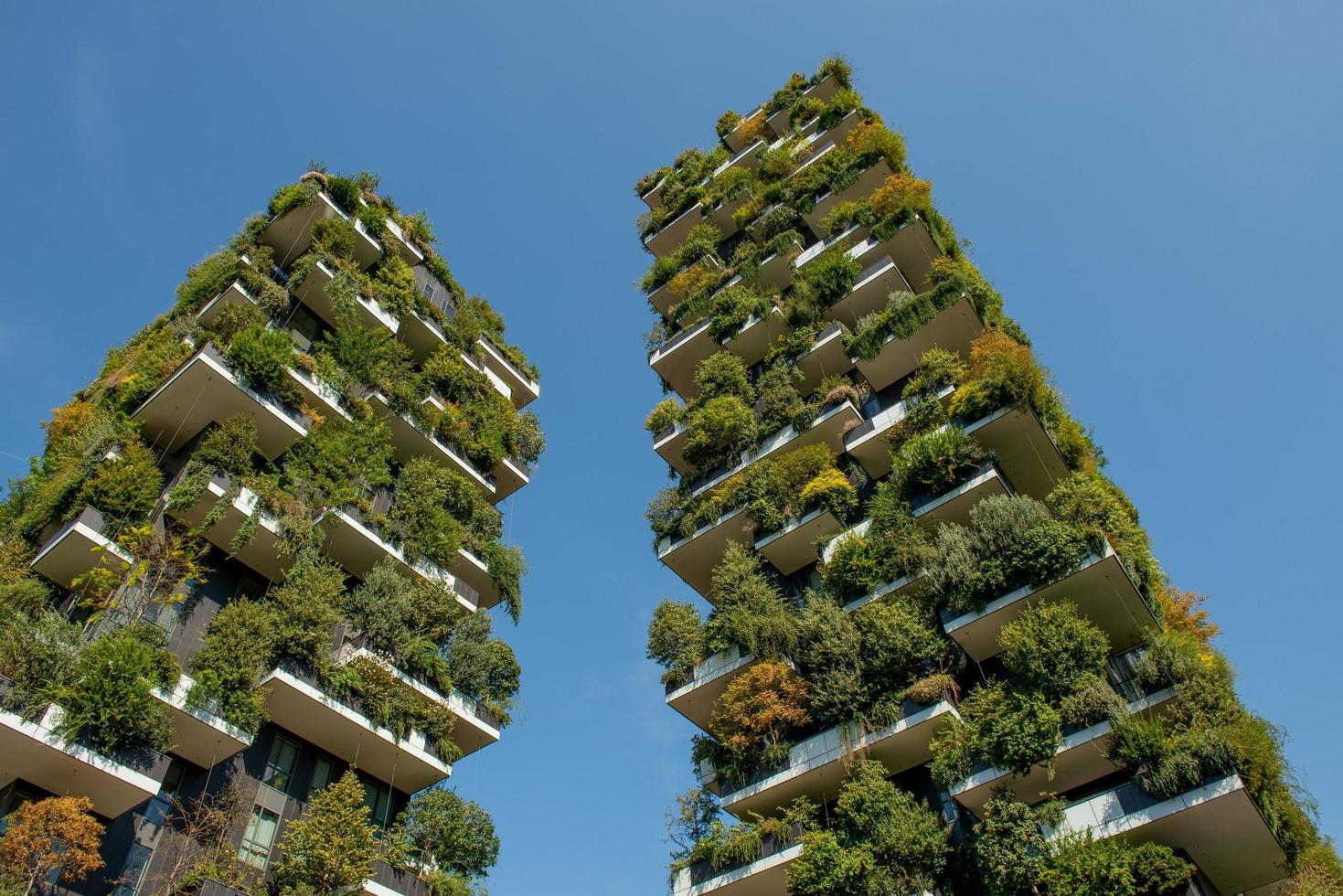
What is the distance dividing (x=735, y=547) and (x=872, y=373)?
25.4 ft

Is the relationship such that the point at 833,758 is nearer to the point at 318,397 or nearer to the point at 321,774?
the point at 321,774

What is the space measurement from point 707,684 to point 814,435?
8.54 metres

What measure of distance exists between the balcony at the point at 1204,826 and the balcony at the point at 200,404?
21.3m

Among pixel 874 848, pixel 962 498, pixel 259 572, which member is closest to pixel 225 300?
pixel 259 572

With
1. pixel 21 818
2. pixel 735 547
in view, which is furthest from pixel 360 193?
pixel 21 818

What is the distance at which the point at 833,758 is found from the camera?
20.6 metres

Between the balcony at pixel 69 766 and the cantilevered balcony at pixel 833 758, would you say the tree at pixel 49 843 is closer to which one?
the balcony at pixel 69 766

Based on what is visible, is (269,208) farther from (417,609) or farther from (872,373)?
(872,373)

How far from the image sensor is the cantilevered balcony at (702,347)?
32281 millimetres

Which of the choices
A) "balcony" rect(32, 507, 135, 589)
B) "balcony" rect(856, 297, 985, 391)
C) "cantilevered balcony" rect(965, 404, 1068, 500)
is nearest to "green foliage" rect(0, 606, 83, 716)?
"balcony" rect(32, 507, 135, 589)

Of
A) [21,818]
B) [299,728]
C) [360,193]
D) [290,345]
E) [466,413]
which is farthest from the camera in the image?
[360,193]

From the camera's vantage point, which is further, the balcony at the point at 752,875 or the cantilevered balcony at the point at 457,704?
the cantilevered balcony at the point at 457,704

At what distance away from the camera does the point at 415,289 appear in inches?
1296

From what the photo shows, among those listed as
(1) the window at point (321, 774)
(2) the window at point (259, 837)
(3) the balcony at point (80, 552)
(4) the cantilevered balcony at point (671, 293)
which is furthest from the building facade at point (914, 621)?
(3) the balcony at point (80, 552)
